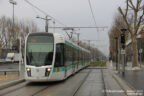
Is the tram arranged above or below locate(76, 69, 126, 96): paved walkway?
above

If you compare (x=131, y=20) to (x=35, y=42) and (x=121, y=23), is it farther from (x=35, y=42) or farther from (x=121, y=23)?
(x=35, y=42)

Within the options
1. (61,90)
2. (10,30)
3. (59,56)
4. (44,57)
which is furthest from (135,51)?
(10,30)

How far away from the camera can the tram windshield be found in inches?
564

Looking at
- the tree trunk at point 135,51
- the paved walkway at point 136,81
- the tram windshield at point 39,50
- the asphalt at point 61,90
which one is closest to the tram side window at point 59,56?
the tram windshield at point 39,50

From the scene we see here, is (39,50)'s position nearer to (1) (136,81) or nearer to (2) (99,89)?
(2) (99,89)

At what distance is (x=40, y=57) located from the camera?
1438 centimetres

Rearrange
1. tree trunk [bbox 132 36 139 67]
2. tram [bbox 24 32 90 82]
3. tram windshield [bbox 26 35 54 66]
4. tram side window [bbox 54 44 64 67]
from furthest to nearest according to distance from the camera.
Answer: tree trunk [bbox 132 36 139 67]
tram side window [bbox 54 44 64 67]
tram windshield [bbox 26 35 54 66]
tram [bbox 24 32 90 82]

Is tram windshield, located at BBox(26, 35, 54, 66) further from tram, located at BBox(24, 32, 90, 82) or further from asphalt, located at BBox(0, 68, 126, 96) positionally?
asphalt, located at BBox(0, 68, 126, 96)

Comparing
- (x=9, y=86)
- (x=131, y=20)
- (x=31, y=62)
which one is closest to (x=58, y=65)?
(x=31, y=62)

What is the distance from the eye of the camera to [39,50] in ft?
47.8

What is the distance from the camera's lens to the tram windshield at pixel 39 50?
14.3 metres

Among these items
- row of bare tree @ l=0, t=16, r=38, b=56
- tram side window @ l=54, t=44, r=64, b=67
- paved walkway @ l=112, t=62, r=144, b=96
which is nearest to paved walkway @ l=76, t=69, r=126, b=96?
paved walkway @ l=112, t=62, r=144, b=96

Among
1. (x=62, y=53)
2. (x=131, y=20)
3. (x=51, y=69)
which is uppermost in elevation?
(x=131, y=20)

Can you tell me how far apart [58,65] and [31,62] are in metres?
1.77
